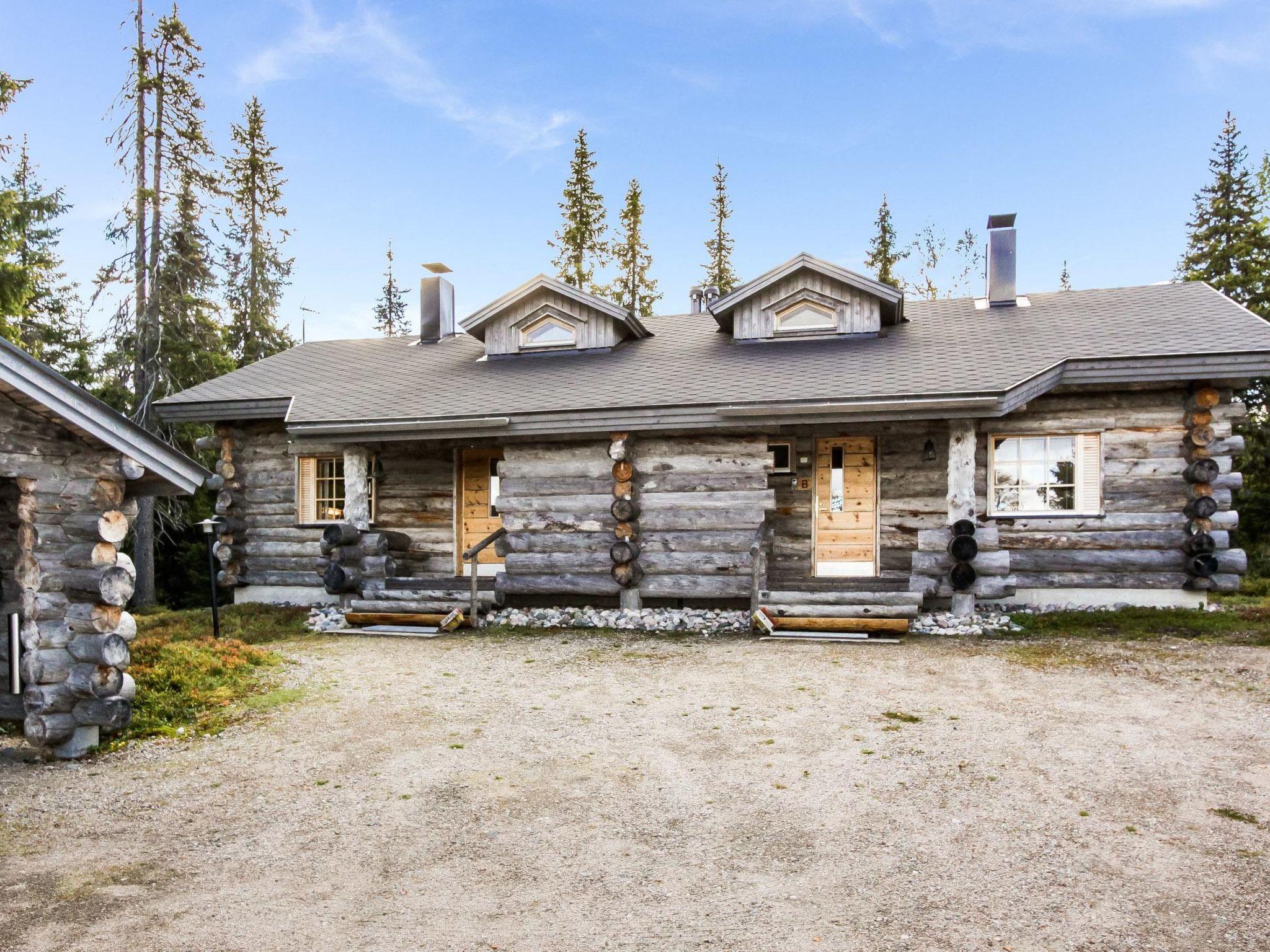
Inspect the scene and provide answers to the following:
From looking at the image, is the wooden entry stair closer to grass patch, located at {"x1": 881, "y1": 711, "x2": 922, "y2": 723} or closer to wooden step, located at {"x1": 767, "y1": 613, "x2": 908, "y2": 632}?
wooden step, located at {"x1": 767, "y1": 613, "x2": 908, "y2": 632}

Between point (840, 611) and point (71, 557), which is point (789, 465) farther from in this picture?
point (71, 557)

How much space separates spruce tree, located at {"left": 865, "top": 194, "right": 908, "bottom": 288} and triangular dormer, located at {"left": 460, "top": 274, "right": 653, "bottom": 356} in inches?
744

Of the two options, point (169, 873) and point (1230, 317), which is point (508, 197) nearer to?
point (1230, 317)

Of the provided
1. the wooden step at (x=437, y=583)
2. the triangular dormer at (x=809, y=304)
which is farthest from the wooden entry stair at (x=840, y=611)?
the triangular dormer at (x=809, y=304)

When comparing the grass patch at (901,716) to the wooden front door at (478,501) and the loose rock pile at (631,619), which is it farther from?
the wooden front door at (478,501)

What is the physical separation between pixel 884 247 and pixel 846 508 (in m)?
21.9

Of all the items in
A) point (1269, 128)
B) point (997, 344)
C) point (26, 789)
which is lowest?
point (26, 789)

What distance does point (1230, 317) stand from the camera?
40.8 ft

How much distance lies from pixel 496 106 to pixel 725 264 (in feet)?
52.6

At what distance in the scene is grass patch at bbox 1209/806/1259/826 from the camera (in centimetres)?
452

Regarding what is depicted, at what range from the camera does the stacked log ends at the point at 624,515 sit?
11.8 metres

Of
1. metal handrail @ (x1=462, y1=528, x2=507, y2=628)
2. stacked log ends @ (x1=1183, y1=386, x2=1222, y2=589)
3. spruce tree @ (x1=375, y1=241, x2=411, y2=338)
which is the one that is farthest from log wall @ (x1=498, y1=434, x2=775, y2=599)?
spruce tree @ (x1=375, y1=241, x2=411, y2=338)

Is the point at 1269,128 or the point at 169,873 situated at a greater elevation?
the point at 1269,128

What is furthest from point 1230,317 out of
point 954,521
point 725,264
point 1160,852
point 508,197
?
point 725,264
